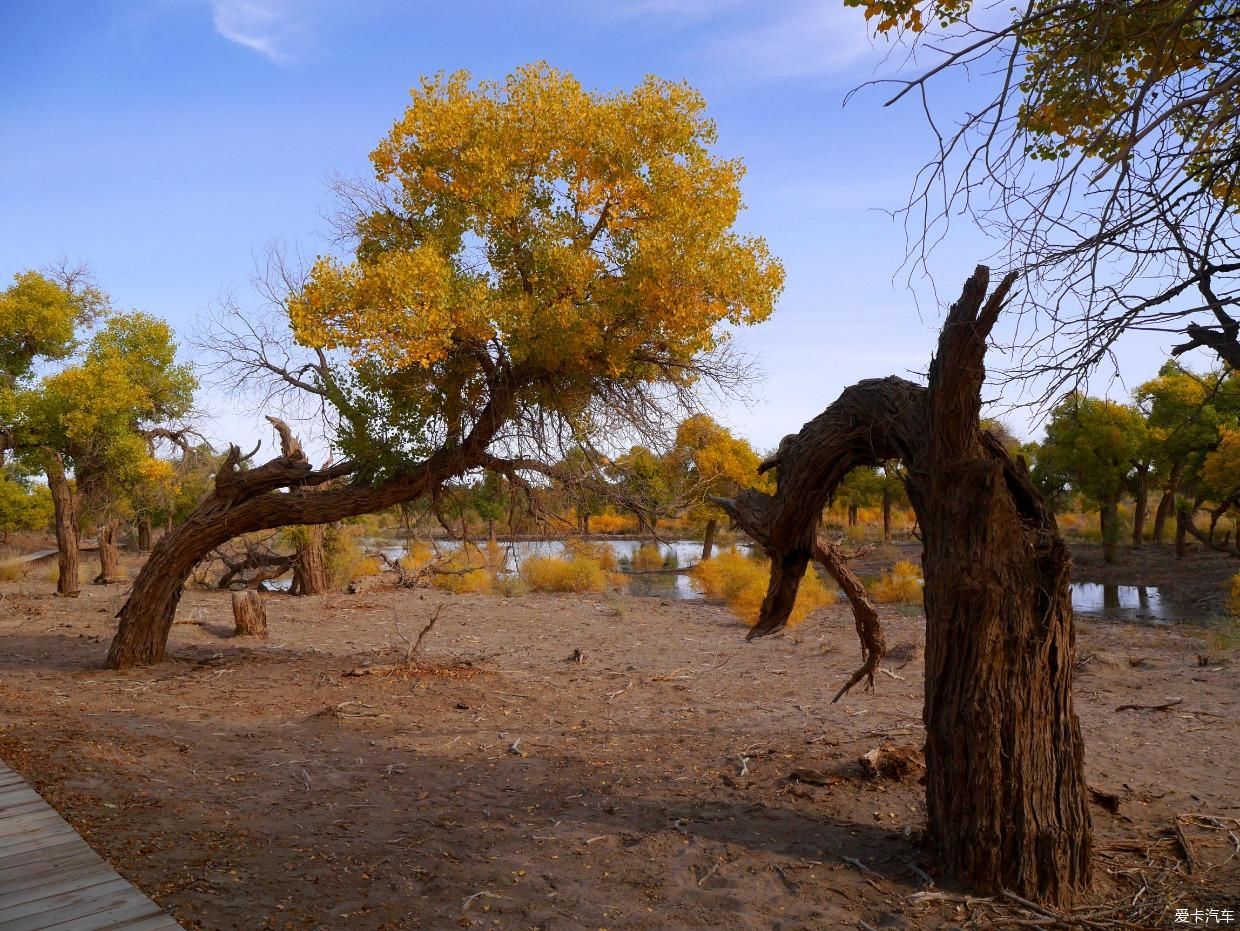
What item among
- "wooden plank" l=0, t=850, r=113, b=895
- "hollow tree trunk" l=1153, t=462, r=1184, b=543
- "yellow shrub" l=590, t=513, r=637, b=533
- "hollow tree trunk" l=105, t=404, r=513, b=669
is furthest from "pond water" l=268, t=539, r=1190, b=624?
"wooden plank" l=0, t=850, r=113, b=895

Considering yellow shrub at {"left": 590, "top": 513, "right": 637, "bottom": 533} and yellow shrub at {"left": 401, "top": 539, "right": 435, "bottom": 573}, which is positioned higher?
yellow shrub at {"left": 590, "top": 513, "right": 637, "bottom": 533}

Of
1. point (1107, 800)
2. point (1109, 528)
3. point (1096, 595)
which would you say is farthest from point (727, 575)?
point (1109, 528)

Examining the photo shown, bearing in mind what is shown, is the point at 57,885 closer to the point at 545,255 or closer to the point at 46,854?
the point at 46,854

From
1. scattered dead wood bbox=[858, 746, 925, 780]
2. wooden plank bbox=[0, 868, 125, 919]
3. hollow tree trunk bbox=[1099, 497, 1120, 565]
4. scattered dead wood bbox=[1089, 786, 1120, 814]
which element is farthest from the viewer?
hollow tree trunk bbox=[1099, 497, 1120, 565]

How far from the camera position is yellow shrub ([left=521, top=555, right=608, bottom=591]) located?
2223cm

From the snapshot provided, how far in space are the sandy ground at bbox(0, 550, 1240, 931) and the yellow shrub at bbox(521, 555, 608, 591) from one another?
9.57 m

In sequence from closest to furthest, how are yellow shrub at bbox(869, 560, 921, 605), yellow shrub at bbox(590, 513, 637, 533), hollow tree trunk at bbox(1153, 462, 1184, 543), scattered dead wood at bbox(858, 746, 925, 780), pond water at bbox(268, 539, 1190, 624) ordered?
scattered dead wood at bbox(858, 746, 925, 780) → pond water at bbox(268, 539, 1190, 624) → yellow shrub at bbox(869, 560, 921, 605) → hollow tree trunk at bbox(1153, 462, 1184, 543) → yellow shrub at bbox(590, 513, 637, 533)

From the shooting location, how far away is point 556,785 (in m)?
6.63

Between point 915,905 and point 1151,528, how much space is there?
43590 millimetres

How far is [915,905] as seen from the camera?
4523mm

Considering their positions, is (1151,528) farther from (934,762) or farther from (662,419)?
(934,762)

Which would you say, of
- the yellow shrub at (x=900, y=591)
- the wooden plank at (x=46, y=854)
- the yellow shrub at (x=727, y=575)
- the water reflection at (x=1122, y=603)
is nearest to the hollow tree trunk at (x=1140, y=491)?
the water reflection at (x=1122, y=603)

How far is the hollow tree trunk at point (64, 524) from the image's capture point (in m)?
18.2

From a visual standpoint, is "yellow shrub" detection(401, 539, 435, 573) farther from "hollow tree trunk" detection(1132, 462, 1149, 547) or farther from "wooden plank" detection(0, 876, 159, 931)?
"hollow tree trunk" detection(1132, 462, 1149, 547)
